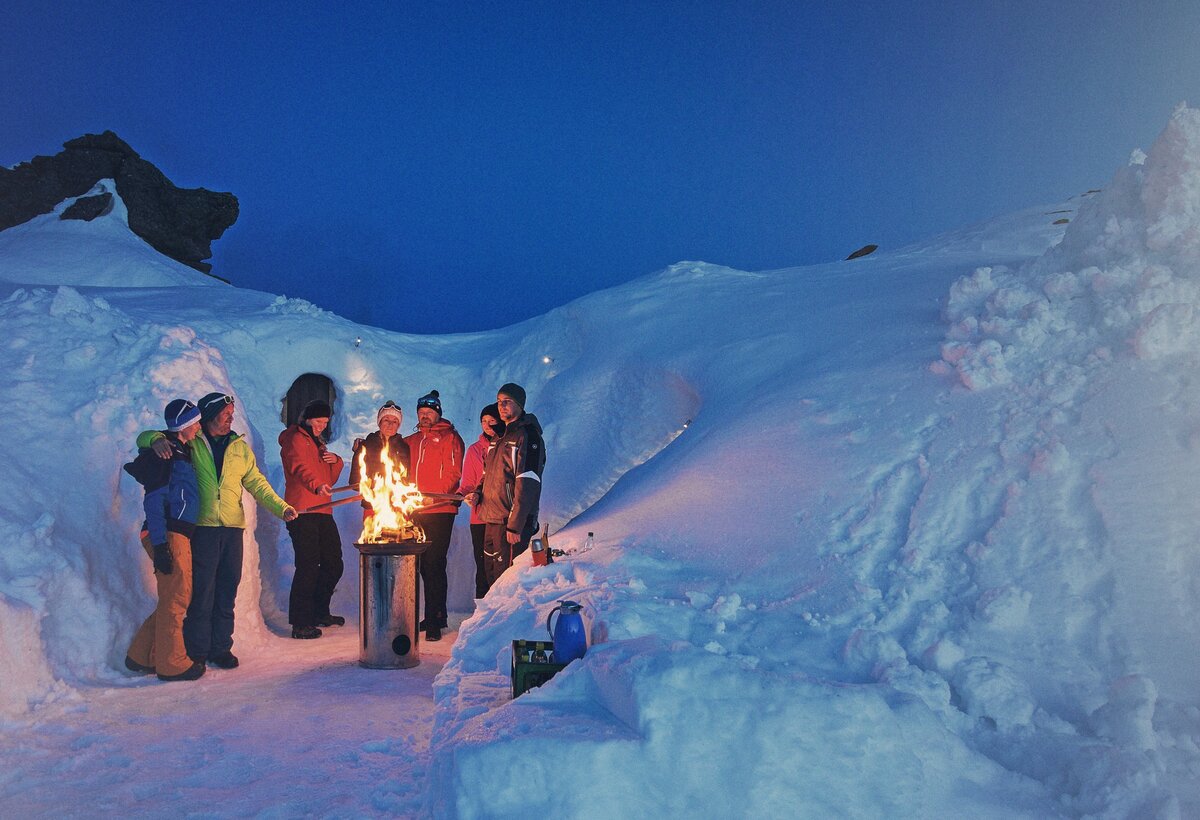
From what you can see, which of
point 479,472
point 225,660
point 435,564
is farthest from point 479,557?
point 225,660

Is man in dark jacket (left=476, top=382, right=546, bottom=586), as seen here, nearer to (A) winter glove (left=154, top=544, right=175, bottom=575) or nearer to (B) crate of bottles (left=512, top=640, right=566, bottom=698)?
(A) winter glove (left=154, top=544, right=175, bottom=575)

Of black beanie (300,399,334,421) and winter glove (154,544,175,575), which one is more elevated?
black beanie (300,399,334,421)

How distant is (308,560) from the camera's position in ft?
22.6

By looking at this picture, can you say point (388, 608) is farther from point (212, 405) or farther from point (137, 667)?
point (212, 405)

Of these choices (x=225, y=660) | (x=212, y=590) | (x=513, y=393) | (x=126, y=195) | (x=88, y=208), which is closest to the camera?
(x=212, y=590)

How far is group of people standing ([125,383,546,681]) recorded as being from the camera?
17.5 feet

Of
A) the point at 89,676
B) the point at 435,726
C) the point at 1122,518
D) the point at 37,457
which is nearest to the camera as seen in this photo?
the point at 1122,518

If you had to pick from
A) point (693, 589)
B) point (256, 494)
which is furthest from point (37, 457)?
point (693, 589)

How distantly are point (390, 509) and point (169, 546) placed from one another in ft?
4.73

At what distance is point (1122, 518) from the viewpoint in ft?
11.7

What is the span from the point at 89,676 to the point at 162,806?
2.23m

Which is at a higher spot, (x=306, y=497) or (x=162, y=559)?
(x=306, y=497)

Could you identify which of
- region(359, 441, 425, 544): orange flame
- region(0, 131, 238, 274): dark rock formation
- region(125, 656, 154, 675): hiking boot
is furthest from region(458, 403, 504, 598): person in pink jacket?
region(0, 131, 238, 274): dark rock formation

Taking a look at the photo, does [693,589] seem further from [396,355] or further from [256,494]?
[396,355]
